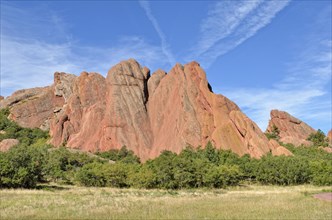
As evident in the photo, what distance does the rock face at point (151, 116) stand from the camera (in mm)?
105250

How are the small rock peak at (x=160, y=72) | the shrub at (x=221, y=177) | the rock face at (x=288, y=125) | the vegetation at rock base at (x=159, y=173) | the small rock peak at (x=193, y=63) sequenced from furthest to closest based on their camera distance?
the rock face at (x=288, y=125), the small rock peak at (x=160, y=72), the small rock peak at (x=193, y=63), the shrub at (x=221, y=177), the vegetation at rock base at (x=159, y=173)

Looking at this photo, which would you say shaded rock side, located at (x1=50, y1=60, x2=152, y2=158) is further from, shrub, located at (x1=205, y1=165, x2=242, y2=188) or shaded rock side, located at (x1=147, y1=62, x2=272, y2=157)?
shrub, located at (x1=205, y1=165, x2=242, y2=188)

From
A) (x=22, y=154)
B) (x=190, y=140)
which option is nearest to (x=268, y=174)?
(x=190, y=140)

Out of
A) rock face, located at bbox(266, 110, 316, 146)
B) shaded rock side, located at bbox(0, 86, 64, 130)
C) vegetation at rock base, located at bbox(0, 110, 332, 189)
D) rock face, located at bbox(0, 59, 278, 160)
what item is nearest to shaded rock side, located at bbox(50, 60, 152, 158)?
rock face, located at bbox(0, 59, 278, 160)

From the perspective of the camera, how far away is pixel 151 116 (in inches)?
4808

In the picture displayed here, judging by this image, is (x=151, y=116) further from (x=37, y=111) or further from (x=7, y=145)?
(x=37, y=111)

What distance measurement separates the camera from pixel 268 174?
73.1 meters

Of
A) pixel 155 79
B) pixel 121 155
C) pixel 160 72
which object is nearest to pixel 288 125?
pixel 160 72

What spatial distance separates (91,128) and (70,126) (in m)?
10.8

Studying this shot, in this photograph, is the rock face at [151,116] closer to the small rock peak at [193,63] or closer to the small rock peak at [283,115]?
the small rock peak at [193,63]

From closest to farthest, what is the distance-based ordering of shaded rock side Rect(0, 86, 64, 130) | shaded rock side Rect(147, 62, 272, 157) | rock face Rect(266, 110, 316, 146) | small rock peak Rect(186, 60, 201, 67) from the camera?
1. shaded rock side Rect(147, 62, 272, 157)
2. small rock peak Rect(186, 60, 201, 67)
3. shaded rock side Rect(0, 86, 64, 130)
4. rock face Rect(266, 110, 316, 146)

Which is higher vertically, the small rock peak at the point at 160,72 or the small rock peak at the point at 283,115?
the small rock peak at the point at 160,72

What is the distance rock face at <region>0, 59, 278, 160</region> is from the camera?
10525cm

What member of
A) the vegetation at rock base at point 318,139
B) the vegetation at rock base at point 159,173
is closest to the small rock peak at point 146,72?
the vegetation at rock base at point 159,173
